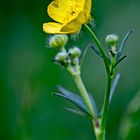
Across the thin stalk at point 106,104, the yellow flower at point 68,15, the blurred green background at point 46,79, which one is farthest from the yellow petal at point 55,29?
the blurred green background at point 46,79

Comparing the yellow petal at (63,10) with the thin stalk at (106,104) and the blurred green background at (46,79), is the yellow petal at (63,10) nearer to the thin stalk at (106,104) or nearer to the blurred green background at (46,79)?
the thin stalk at (106,104)

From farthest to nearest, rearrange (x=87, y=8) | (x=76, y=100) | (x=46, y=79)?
1. (x=46, y=79)
2. (x=76, y=100)
3. (x=87, y=8)

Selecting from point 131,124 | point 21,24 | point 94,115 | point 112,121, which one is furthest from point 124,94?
point 94,115

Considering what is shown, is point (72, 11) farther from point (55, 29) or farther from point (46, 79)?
point (46, 79)

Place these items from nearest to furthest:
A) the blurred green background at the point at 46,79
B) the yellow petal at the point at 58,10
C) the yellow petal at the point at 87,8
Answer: the yellow petal at the point at 87,8 → the yellow petal at the point at 58,10 → the blurred green background at the point at 46,79

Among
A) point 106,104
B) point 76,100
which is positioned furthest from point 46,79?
point 106,104

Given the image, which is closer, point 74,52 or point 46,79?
point 74,52

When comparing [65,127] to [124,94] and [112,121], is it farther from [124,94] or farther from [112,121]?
[124,94]

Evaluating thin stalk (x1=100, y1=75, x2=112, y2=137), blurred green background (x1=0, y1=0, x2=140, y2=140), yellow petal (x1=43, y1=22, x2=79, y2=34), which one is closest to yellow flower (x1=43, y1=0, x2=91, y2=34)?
yellow petal (x1=43, y1=22, x2=79, y2=34)
